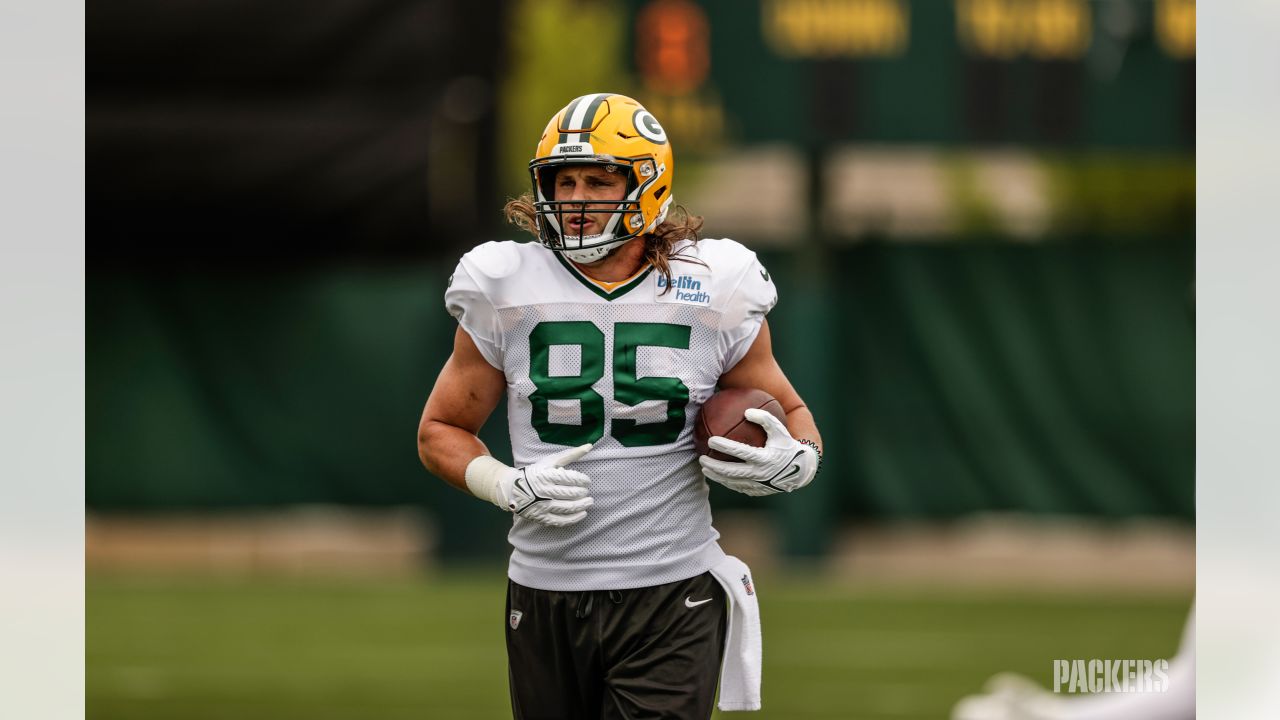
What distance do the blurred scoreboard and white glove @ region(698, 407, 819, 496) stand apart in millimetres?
6448

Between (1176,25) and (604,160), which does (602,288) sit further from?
(1176,25)

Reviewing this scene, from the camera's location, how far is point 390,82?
11.2m

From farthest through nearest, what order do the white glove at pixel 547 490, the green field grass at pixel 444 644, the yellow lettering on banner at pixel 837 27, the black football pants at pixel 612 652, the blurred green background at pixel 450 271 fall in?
the blurred green background at pixel 450 271, the yellow lettering on banner at pixel 837 27, the green field grass at pixel 444 644, the black football pants at pixel 612 652, the white glove at pixel 547 490

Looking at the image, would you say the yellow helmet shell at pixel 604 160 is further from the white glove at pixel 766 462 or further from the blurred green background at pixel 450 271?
the blurred green background at pixel 450 271

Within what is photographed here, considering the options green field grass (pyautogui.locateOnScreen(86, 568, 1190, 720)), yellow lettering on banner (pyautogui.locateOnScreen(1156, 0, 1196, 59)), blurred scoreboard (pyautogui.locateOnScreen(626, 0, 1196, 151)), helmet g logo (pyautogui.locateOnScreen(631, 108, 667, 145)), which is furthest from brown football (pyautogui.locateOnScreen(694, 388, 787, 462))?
yellow lettering on banner (pyautogui.locateOnScreen(1156, 0, 1196, 59))

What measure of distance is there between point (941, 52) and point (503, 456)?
3.43m

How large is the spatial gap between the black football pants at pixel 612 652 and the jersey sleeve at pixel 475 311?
50cm

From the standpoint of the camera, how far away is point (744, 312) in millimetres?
3686

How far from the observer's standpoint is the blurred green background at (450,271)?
9938 mm

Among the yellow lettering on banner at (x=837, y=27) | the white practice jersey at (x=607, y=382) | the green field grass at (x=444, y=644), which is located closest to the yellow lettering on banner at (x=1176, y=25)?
the yellow lettering on banner at (x=837, y=27)

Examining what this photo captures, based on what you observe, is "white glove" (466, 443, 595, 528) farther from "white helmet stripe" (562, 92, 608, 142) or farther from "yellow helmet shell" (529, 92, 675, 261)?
"white helmet stripe" (562, 92, 608, 142)

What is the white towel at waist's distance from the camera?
370 cm

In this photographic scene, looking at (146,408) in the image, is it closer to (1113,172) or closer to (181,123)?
(181,123)
